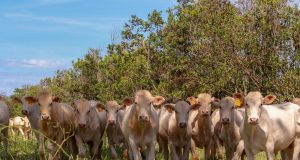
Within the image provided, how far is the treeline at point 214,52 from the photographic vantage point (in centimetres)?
2619

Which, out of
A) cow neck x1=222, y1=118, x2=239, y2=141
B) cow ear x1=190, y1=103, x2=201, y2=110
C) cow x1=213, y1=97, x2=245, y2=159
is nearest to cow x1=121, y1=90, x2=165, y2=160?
cow ear x1=190, y1=103, x2=201, y2=110

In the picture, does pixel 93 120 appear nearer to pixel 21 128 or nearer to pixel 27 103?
pixel 27 103

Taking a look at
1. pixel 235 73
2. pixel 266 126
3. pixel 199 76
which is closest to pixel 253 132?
pixel 266 126

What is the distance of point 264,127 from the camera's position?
951 centimetres

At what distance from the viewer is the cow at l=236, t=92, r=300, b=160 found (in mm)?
9422

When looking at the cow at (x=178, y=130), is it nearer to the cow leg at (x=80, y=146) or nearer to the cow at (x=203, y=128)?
the cow at (x=203, y=128)

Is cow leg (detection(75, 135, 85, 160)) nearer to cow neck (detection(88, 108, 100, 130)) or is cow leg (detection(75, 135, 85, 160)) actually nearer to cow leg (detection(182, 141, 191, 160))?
cow neck (detection(88, 108, 100, 130))

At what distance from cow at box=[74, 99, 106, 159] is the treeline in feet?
46.8

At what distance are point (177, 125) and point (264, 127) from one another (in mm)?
2853

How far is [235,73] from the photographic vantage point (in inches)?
1062

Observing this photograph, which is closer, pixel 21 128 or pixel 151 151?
pixel 21 128

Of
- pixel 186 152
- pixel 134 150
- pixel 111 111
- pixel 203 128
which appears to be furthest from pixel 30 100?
pixel 203 128

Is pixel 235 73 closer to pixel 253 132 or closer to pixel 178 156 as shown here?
pixel 178 156

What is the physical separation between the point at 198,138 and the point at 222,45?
1566cm
